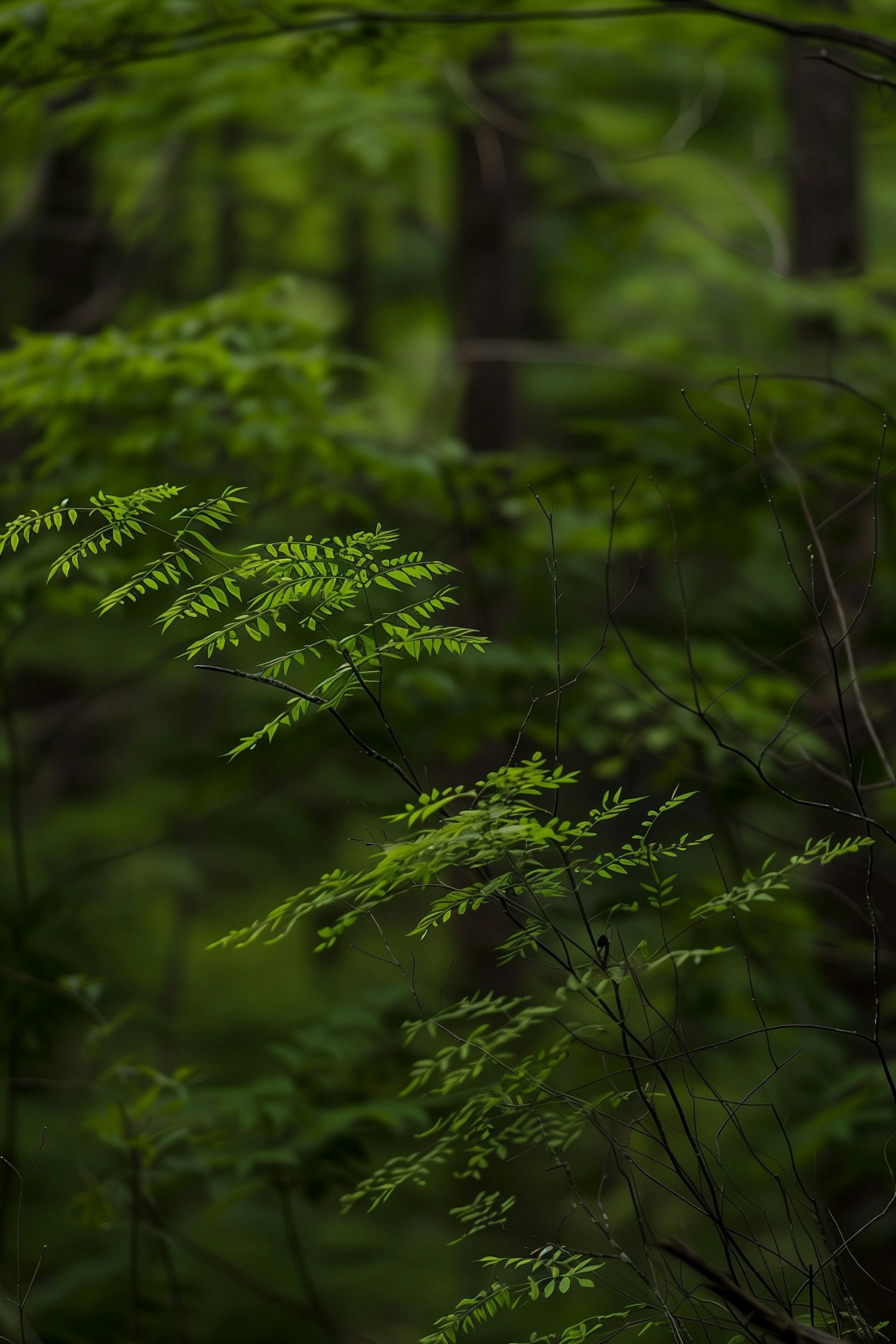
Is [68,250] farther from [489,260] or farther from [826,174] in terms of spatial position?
[826,174]

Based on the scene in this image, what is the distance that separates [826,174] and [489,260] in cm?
177

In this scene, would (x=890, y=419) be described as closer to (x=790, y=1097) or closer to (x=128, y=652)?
(x=790, y=1097)

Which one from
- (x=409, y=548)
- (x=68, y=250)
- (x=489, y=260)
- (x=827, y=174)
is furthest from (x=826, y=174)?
(x=68, y=250)

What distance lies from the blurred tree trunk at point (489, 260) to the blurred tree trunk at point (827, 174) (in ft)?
4.91

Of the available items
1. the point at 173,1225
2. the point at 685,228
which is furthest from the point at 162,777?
the point at 685,228

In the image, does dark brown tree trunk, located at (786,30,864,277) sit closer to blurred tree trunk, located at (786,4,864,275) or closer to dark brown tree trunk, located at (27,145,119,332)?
blurred tree trunk, located at (786,4,864,275)

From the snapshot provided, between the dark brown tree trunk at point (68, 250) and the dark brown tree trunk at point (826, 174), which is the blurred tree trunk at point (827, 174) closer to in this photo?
the dark brown tree trunk at point (826, 174)

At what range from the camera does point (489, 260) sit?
5.84 meters

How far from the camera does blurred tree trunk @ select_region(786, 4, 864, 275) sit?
5289 millimetres

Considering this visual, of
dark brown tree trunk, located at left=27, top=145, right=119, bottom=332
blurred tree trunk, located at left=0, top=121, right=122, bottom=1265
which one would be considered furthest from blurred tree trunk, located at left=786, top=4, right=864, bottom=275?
dark brown tree trunk, located at left=27, top=145, right=119, bottom=332

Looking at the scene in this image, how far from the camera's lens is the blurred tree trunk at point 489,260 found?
5.67 meters

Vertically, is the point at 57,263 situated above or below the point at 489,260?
above

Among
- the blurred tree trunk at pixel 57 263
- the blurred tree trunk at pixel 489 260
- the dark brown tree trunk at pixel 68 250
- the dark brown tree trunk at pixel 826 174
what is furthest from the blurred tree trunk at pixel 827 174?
the dark brown tree trunk at pixel 68 250

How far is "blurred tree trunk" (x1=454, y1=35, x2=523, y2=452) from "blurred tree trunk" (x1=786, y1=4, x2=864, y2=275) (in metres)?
1.50
